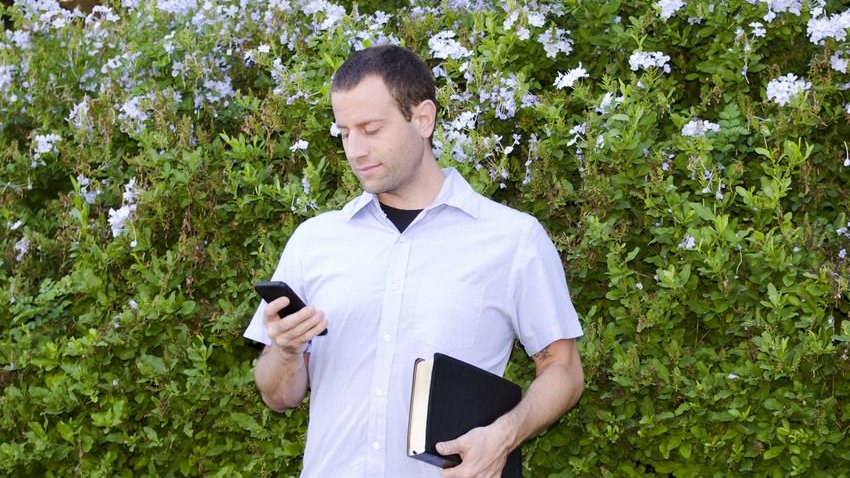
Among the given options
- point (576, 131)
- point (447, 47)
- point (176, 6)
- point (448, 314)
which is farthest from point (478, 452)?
point (176, 6)

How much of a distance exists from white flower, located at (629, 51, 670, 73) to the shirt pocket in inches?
75.8

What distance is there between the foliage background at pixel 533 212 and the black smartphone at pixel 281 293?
1.40m

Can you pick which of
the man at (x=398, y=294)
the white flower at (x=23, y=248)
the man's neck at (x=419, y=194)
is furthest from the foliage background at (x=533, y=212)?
the man's neck at (x=419, y=194)

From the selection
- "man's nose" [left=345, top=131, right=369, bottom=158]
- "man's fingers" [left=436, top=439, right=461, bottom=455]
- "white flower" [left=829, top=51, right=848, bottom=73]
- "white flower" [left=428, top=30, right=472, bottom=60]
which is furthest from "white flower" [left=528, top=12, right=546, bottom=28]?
"man's fingers" [left=436, top=439, right=461, bottom=455]

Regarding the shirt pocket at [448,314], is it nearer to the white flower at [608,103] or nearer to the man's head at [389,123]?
the man's head at [389,123]

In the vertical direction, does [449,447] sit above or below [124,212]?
below

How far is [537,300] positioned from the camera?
8.77ft

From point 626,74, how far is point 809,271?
1.46m

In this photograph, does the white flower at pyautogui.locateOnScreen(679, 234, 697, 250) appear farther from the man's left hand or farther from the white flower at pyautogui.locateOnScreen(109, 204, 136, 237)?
the white flower at pyautogui.locateOnScreen(109, 204, 136, 237)

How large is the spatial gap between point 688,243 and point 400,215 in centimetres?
127

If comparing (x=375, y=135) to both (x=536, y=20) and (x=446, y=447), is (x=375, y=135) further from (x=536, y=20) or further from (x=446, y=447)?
(x=536, y=20)

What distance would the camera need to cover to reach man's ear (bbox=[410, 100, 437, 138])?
2.78m

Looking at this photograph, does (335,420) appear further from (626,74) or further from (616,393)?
(626,74)

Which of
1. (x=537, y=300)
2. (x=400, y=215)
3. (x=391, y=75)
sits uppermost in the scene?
(x=391, y=75)
